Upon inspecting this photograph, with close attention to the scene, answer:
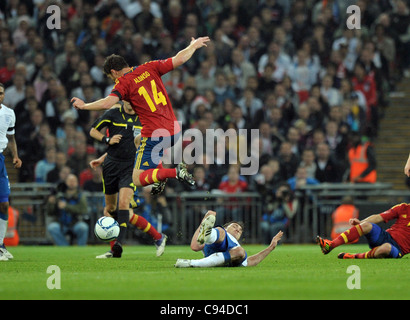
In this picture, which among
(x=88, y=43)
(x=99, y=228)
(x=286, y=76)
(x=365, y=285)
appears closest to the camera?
(x=365, y=285)

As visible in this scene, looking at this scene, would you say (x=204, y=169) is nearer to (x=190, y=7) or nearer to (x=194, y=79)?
(x=194, y=79)

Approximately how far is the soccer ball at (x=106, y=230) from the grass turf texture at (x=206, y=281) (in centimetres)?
37

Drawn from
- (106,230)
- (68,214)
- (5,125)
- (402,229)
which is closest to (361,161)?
(68,214)

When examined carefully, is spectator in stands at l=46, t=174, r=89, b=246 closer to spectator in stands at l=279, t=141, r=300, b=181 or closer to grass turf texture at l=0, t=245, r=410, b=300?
spectator in stands at l=279, t=141, r=300, b=181

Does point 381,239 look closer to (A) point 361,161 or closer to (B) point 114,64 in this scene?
(B) point 114,64

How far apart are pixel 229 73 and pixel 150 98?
10.6 meters

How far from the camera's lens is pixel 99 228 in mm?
11953

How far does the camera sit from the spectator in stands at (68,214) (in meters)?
18.8

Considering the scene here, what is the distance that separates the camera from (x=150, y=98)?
1223cm

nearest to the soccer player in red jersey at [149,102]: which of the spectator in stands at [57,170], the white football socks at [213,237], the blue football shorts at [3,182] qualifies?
→ the blue football shorts at [3,182]

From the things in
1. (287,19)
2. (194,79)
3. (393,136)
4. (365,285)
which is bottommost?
(365,285)
